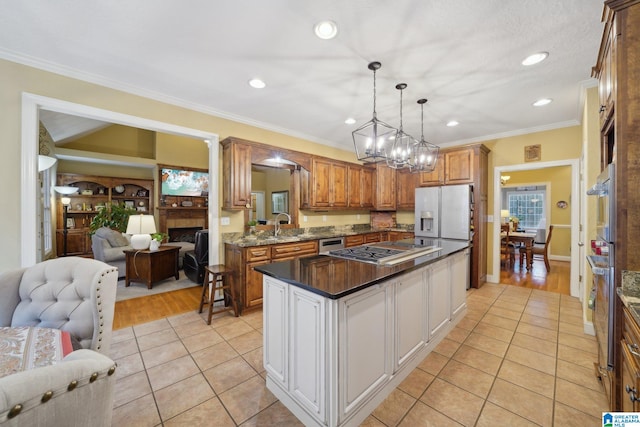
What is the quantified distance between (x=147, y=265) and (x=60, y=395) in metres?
4.44

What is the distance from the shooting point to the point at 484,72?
246 cm

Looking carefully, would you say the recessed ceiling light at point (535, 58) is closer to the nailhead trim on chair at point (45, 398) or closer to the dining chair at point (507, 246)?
the nailhead trim on chair at point (45, 398)

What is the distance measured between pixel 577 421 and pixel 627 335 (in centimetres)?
85

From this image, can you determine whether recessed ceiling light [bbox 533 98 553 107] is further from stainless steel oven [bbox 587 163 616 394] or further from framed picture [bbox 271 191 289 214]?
framed picture [bbox 271 191 289 214]

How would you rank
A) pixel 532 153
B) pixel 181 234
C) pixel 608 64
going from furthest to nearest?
pixel 181 234 → pixel 532 153 → pixel 608 64

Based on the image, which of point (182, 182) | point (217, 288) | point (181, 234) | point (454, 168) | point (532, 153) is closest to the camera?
point (217, 288)

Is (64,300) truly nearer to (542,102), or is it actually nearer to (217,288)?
(217,288)

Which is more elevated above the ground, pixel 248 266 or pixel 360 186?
pixel 360 186

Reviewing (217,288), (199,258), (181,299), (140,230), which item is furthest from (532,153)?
(140,230)

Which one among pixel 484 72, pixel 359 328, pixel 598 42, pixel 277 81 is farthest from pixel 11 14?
pixel 598 42

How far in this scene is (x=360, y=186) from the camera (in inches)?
206

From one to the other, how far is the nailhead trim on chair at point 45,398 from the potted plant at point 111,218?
7478 mm

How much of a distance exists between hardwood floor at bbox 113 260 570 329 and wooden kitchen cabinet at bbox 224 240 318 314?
2.48 ft

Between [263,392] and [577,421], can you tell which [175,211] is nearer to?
[263,392]
